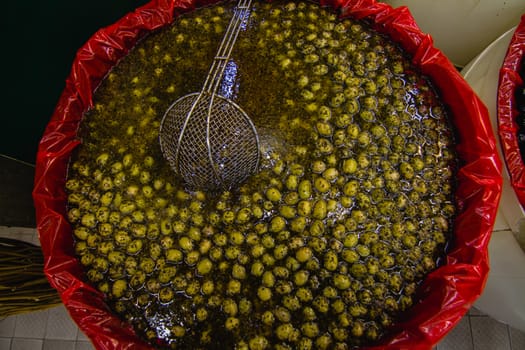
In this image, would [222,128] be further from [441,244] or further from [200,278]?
[441,244]

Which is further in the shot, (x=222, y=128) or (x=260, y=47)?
(x=260, y=47)

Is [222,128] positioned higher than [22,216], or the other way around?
[222,128]

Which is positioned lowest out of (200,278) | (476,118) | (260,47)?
(200,278)

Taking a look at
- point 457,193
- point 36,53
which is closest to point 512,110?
point 457,193

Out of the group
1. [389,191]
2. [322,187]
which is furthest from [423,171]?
[322,187]

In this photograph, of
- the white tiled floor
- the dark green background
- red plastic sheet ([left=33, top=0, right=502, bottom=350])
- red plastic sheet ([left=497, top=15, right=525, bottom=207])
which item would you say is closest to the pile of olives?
red plastic sheet ([left=33, top=0, right=502, bottom=350])

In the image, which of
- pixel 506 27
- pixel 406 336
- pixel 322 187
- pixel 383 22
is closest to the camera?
pixel 406 336

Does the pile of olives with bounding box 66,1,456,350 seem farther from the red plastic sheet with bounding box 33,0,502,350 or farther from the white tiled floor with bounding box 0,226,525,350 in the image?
the white tiled floor with bounding box 0,226,525,350
